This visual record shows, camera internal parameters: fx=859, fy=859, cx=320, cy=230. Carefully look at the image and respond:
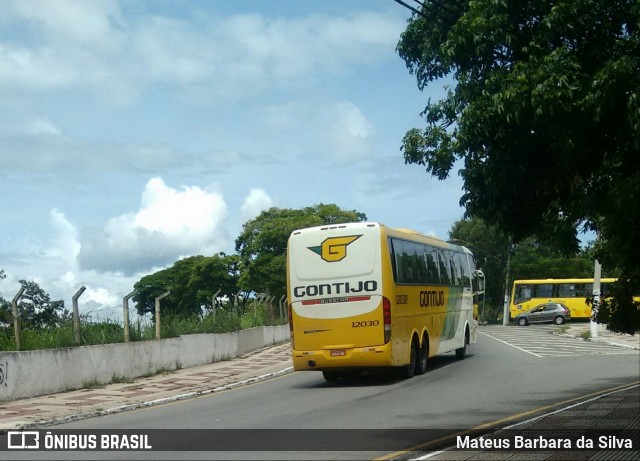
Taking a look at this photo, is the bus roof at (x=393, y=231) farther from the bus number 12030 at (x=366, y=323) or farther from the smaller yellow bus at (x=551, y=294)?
the smaller yellow bus at (x=551, y=294)

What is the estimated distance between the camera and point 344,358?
18.7 metres

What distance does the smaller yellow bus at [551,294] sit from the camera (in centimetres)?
6309

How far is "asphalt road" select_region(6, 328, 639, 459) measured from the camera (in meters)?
12.0

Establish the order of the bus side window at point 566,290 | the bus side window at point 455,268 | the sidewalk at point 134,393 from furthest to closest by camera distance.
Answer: the bus side window at point 566,290
the bus side window at point 455,268
the sidewalk at point 134,393

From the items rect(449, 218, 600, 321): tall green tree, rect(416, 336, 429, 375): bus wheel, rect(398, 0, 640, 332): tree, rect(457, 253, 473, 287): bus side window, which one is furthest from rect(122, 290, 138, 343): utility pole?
rect(449, 218, 600, 321): tall green tree

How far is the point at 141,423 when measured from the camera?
13.3 m

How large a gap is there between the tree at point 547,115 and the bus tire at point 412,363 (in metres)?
8.80

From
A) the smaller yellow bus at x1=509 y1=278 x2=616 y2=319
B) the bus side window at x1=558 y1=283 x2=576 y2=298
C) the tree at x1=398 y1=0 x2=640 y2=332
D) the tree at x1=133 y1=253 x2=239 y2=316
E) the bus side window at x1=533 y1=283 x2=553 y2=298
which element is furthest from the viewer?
the tree at x1=133 y1=253 x2=239 y2=316

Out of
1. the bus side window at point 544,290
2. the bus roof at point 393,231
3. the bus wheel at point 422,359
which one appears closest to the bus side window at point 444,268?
the bus roof at point 393,231

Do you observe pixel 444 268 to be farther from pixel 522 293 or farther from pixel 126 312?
pixel 522 293

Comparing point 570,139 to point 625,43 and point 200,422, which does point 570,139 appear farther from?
point 200,422

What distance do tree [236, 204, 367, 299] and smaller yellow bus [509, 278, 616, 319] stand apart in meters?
16.6

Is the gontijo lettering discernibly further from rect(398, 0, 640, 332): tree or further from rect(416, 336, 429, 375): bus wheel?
rect(398, 0, 640, 332): tree

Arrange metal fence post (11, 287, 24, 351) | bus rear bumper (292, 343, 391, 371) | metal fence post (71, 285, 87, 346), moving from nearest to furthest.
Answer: metal fence post (11, 287, 24, 351)
bus rear bumper (292, 343, 391, 371)
metal fence post (71, 285, 87, 346)
